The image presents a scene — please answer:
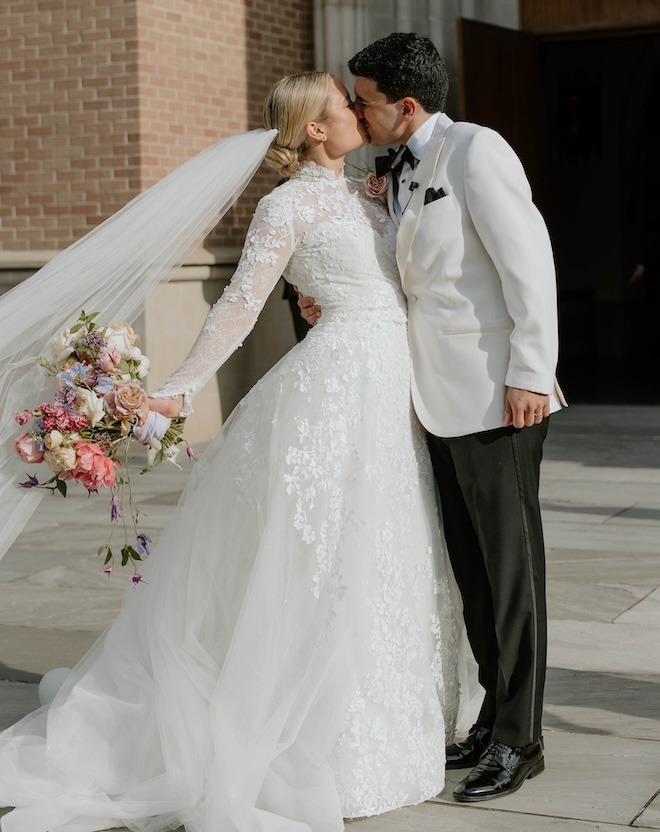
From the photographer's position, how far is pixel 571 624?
5355 mm

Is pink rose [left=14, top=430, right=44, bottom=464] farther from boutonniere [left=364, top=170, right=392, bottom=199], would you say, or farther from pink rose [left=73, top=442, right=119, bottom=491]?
boutonniere [left=364, top=170, right=392, bottom=199]

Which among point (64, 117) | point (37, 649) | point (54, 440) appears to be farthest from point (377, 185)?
point (64, 117)

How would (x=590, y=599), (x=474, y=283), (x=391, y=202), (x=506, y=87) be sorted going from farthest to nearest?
(x=506, y=87), (x=590, y=599), (x=391, y=202), (x=474, y=283)

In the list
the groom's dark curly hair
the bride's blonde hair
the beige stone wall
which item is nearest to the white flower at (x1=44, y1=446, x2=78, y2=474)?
the bride's blonde hair

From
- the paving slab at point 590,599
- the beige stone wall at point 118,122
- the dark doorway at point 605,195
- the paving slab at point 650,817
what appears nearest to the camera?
the paving slab at point 650,817

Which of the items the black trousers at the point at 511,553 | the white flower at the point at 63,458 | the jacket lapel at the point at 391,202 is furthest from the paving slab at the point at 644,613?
the white flower at the point at 63,458

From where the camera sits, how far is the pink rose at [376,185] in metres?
3.84

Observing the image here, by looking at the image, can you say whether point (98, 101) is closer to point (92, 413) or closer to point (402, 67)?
point (402, 67)

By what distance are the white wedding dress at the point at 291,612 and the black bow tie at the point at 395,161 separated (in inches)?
3.9

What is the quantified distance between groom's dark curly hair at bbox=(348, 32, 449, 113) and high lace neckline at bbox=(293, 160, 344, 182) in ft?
0.91

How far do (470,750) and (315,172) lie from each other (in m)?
1.72

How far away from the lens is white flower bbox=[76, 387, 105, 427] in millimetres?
3371

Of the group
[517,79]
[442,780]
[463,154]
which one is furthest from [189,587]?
[517,79]

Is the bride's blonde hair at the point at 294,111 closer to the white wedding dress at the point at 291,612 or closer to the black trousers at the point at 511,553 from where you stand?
the white wedding dress at the point at 291,612
